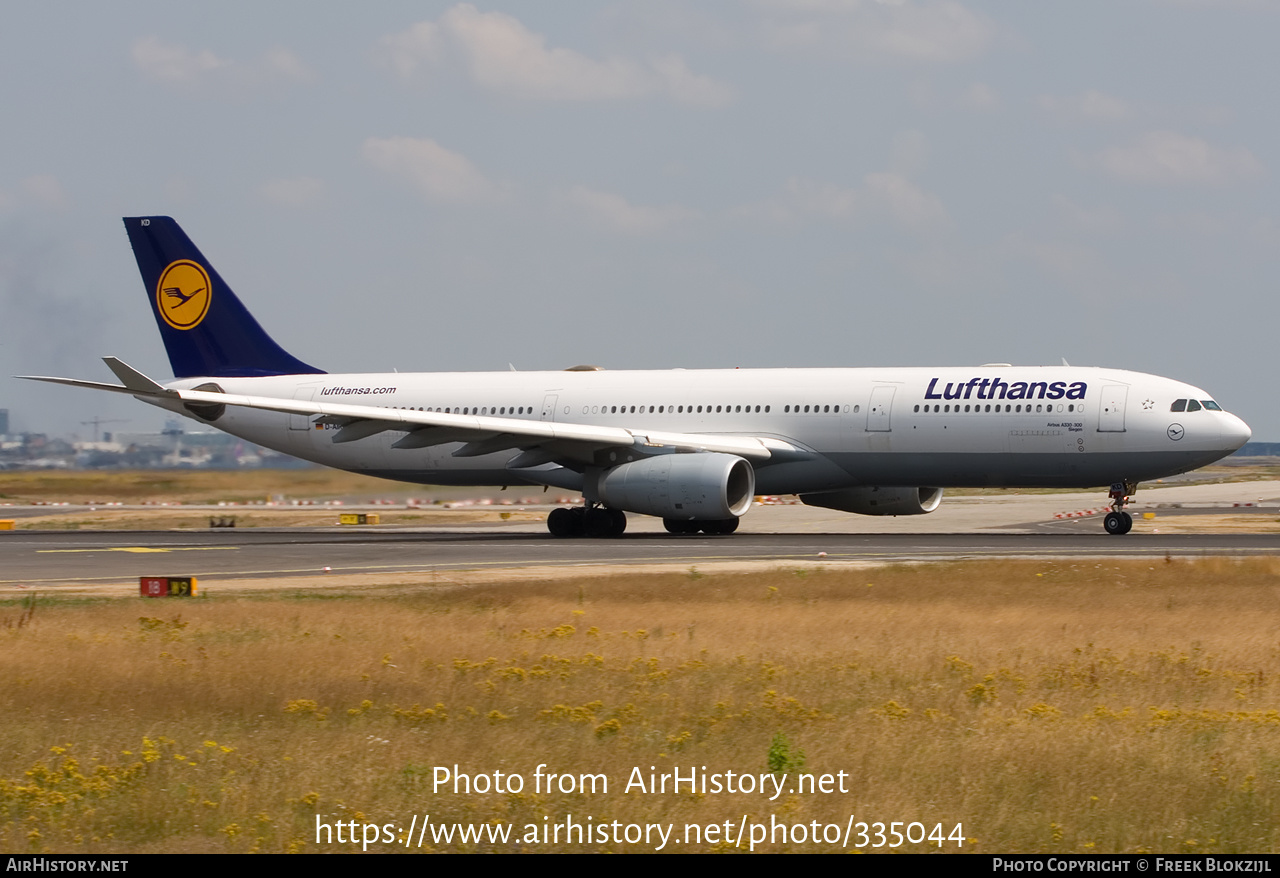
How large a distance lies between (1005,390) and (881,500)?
5568 millimetres

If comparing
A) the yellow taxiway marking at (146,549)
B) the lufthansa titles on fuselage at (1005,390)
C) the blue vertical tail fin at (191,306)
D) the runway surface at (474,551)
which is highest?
the blue vertical tail fin at (191,306)

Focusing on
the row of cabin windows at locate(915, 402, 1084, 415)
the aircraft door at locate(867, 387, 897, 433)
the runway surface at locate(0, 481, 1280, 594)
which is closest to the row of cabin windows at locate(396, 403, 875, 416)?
the row of cabin windows at locate(915, 402, 1084, 415)

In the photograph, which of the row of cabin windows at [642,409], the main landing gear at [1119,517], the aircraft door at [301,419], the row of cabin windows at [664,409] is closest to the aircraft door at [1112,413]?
the main landing gear at [1119,517]

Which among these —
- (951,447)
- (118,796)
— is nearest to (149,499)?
(951,447)

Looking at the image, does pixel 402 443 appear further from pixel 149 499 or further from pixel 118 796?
pixel 118 796

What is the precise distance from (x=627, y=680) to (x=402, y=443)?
2315 cm

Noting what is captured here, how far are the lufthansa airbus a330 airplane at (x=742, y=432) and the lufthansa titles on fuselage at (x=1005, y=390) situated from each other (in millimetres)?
40

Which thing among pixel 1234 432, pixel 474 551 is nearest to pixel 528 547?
pixel 474 551

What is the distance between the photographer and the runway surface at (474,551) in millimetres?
26969

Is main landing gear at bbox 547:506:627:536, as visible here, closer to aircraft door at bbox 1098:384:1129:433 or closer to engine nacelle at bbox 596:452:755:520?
engine nacelle at bbox 596:452:755:520

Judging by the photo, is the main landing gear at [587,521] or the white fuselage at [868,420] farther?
the main landing gear at [587,521]

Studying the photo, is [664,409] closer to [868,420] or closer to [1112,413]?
[868,420]

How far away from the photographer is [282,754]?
10.5 meters

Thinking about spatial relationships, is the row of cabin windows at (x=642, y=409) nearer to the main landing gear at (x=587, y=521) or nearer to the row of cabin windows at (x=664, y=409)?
the row of cabin windows at (x=664, y=409)
